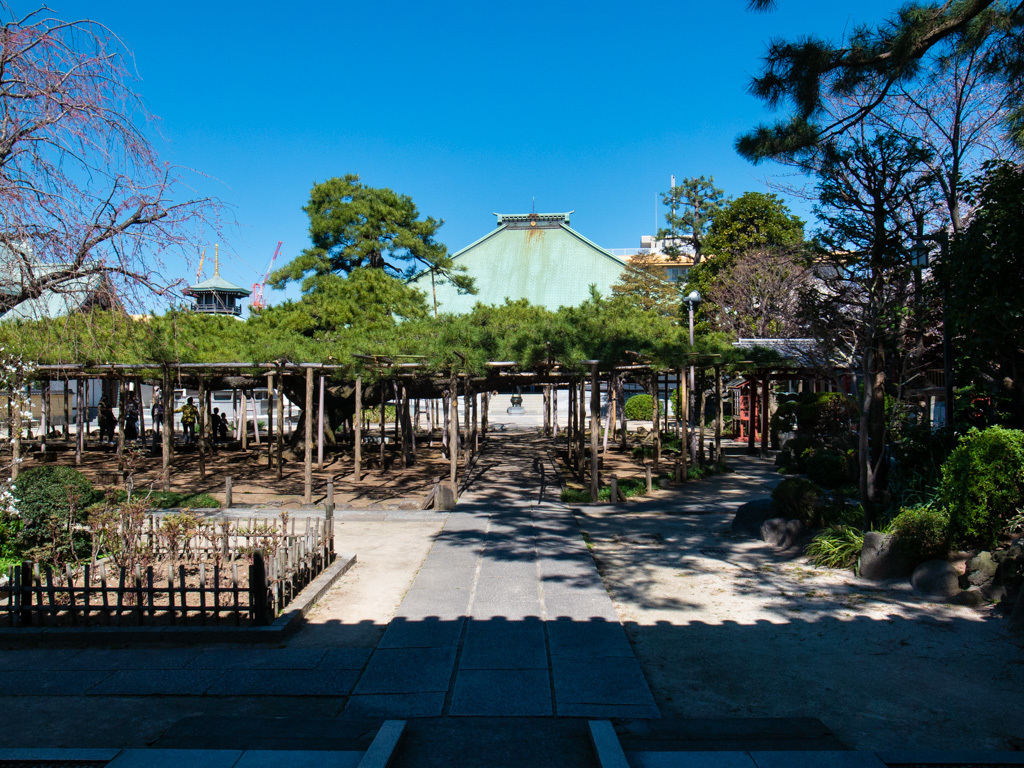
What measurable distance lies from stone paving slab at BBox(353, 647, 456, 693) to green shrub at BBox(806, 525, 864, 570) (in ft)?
16.2

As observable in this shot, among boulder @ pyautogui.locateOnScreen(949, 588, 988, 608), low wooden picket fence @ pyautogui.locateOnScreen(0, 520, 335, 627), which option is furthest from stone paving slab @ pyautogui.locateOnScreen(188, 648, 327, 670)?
boulder @ pyautogui.locateOnScreen(949, 588, 988, 608)

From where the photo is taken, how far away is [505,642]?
5609mm

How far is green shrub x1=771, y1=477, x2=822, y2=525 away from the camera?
9.46 metres

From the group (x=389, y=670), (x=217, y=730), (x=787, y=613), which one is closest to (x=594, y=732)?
(x=389, y=670)

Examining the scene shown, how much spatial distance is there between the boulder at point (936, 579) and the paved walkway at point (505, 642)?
3.16 m

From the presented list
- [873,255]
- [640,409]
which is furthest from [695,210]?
[873,255]

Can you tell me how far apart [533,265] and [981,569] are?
5180cm

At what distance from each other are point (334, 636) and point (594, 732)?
285 centimetres

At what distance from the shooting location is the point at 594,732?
383 cm

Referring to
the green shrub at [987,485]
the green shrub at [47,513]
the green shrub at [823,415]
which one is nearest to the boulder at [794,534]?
the green shrub at [987,485]

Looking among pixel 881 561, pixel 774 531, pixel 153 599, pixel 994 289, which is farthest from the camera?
pixel 774 531

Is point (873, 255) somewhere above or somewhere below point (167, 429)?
above

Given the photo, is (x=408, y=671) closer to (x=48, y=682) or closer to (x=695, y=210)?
(x=48, y=682)

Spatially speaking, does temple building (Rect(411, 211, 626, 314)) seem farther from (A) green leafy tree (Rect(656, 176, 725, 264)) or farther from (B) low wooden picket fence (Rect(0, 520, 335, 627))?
(B) low wooden picket fence (Rect(0, 520, 335, 627))
